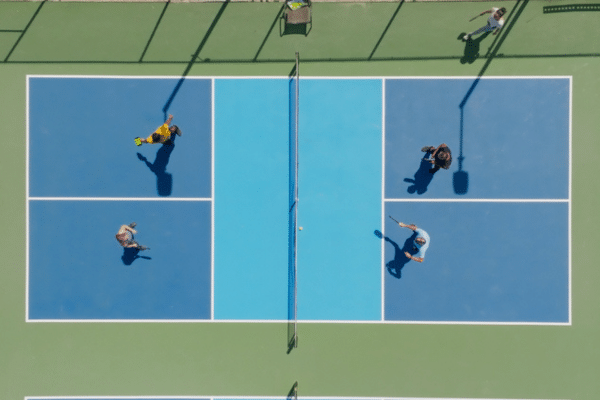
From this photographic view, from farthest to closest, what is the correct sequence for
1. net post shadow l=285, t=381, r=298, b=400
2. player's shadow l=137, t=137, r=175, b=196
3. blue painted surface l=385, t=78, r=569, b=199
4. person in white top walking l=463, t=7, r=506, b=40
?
1. net post shadow l=285, t=381, r=298, b=400
2. player's shadow l=137, t=137, r=175, b=196
3. blue painted surface l=385, t=78, r=569, b=199
4. person in white top walking l=463, t=7, r=506, b=40

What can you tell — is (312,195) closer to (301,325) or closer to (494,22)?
(301,325)

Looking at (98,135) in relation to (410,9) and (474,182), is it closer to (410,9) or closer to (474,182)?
(410,9)

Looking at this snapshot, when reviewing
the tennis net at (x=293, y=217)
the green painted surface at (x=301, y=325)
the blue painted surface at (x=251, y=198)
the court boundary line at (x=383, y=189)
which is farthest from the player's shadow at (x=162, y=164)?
the court boundary line at (x=383, y=189)

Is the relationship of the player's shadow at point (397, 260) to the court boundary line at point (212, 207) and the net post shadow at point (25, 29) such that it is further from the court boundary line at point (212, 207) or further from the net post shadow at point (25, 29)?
the net post shadow at point (25, 29)

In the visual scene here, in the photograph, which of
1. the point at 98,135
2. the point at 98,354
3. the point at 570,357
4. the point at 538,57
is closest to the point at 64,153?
the point at 98,135

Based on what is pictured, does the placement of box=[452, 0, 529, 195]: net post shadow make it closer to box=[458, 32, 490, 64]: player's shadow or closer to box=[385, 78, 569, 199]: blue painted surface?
box=[385, 78, 569, 199]: blue painted surface

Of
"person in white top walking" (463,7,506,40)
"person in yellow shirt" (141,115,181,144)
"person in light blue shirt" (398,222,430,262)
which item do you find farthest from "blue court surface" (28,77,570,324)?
"person in white top walking" (463,7,506,40)
